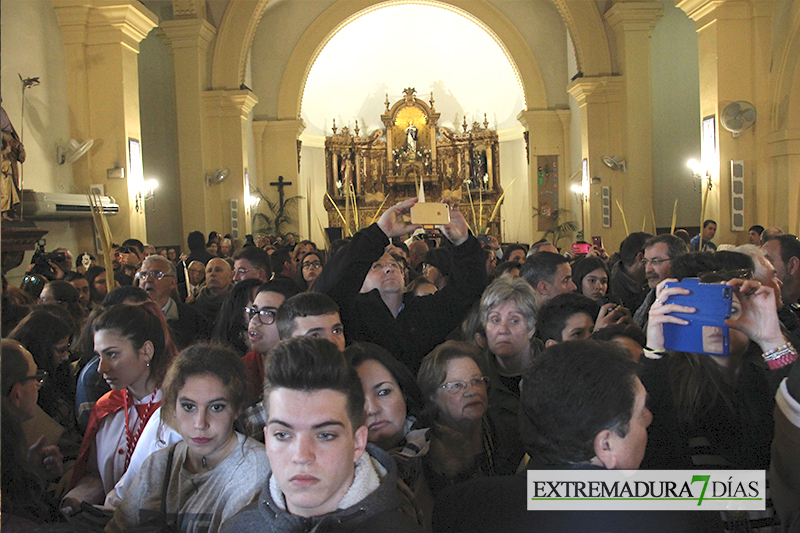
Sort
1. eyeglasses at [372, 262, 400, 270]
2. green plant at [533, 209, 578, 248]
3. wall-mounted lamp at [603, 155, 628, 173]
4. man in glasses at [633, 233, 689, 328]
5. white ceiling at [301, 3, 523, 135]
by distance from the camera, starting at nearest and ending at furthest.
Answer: eyeglasses at [372, 262, 400, 270]
man in glasses at [633, 233, 689, 328]
wall-mounted lamp at [603, 155, 628, 173]
green plant at [533, 209, 578, 248]
white ceiling at [301, 3, 523, 135]

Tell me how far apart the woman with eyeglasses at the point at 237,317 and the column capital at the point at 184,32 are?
37.3 ft

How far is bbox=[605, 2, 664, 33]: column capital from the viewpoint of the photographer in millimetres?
13438

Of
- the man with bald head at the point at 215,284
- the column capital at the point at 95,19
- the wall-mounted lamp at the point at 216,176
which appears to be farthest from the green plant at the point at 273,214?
the man with bald head at the point at 215,284

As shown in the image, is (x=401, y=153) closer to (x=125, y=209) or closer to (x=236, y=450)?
(x=125, y=209)

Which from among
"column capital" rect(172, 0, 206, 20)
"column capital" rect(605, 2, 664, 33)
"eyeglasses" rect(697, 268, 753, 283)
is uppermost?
"column capital" rect(172, 0, 206, 20)

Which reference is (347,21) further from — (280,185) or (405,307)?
(405,307)

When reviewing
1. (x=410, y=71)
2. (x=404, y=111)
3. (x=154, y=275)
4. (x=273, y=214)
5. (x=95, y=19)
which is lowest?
(x=154, y=275)

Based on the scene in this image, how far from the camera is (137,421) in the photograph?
104 inches

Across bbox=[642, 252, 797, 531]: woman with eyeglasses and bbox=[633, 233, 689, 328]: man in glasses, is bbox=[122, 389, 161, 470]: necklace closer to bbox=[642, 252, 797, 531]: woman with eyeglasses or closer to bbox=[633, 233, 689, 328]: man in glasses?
bbox=[642, 252, 797, 531]: woman with eyeglasses

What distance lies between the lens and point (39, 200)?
8.26 meters

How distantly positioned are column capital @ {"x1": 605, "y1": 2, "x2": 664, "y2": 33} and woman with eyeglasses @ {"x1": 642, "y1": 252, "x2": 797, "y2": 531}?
12.8 m

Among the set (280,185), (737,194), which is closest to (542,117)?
(280,185)

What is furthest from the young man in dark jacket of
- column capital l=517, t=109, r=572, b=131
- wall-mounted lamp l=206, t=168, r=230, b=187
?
column capital l=517, t=109, r=572, b=131

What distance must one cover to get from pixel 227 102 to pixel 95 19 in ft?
16.4
